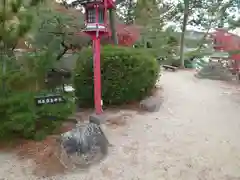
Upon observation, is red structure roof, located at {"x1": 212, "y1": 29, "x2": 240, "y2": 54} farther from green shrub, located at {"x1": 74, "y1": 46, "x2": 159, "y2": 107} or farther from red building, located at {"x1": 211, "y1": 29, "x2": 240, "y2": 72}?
green shrub, located at {"x1": 74, "y1": 46, "x2": 159, "y2": 107}

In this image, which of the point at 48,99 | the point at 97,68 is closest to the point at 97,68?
the point at 97,68

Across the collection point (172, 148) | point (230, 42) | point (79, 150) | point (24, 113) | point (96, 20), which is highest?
point (96, 20)

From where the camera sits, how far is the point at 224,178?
Result: 3.76 meters

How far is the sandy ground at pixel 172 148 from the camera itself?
12.6 feet

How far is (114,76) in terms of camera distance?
19.9 feet

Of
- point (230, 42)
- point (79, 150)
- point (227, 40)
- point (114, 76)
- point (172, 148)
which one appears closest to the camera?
point (79, 150)

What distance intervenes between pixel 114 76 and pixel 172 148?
2121mm

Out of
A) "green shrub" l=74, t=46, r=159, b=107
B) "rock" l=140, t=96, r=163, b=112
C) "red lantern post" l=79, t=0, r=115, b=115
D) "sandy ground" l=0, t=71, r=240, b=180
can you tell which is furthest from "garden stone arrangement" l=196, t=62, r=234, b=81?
"red lantern post" l=79, t=0, r=115, b=115

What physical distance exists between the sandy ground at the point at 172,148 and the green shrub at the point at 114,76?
0.65 m

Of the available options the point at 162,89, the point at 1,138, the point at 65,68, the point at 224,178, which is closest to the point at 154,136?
the point at 224,178

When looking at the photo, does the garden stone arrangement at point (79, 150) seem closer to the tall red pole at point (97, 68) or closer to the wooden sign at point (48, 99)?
the wooden sign at point (48, 99)

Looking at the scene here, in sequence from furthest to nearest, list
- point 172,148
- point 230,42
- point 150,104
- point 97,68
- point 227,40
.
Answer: point 227,40
point 230,42
point 150,104
point 97,68
point 172,148

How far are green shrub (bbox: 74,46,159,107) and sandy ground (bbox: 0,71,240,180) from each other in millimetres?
654

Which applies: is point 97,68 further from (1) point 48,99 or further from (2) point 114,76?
(1) point 48,99
